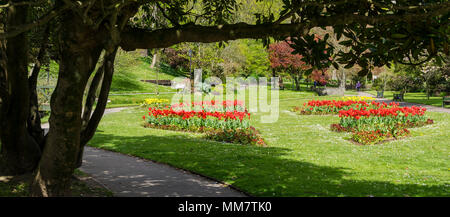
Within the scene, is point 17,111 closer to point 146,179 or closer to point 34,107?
point 34,107

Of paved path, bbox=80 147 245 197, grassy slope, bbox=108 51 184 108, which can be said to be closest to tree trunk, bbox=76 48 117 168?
paved path, bbox=80 147 245 197

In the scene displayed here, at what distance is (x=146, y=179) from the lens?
25.4 feet

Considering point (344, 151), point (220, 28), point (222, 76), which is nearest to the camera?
point (220, 28)

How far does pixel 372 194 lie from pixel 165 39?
457 centimetres

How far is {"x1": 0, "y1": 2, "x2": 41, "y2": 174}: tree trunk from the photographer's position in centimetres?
541

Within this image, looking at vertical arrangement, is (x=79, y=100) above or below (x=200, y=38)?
below

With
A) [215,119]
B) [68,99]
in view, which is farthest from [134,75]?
[68,99]

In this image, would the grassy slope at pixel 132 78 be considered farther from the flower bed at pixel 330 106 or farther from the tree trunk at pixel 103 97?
the tree trunk at pixel 103 97

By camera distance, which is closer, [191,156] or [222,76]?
[191,156]

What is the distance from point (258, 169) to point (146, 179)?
2502mm
